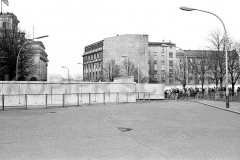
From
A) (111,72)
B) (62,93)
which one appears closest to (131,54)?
(111,72)

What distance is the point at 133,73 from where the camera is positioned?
78.2 meters

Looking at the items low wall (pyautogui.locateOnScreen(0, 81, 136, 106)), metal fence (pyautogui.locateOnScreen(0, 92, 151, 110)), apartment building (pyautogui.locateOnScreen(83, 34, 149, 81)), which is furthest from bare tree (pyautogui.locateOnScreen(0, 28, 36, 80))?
apartment building (pyautogui.locateOnScreen(83, 34, 149, 81))

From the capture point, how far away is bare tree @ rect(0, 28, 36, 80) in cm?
4028

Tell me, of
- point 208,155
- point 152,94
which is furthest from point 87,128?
point 152,94

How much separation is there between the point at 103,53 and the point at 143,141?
3445 inches

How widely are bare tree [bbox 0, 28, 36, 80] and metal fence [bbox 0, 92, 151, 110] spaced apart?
17325 millimetres

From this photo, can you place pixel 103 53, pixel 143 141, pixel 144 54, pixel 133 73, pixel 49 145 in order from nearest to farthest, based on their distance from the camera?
pixel 49 145 → pixel 143 141 → pixel 133 73 → pixel 144 54 → pixel 103 53

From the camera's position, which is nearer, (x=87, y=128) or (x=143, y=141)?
(x=143, y=141)

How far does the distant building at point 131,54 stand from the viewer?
3529 inches

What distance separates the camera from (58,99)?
84.8 ft

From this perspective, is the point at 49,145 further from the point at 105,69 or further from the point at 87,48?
the point at 87,48

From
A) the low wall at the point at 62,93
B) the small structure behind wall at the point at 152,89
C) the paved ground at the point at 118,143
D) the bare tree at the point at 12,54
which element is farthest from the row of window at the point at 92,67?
the paved ground at the point at 118,143

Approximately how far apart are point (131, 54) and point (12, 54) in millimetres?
52183

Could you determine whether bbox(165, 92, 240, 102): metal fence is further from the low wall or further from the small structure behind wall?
the low wall
